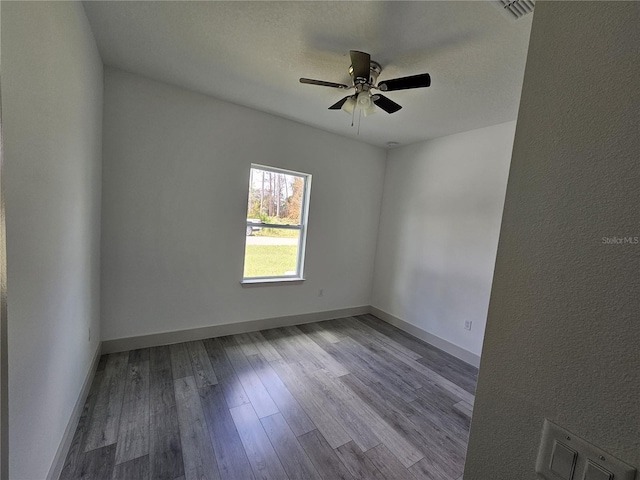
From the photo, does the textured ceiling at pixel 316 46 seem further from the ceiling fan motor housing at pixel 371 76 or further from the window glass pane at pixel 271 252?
the window glass pane at pixel 271 252

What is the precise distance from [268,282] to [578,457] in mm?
3101

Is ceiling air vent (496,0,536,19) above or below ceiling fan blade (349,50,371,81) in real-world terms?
above

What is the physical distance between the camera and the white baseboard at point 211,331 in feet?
8.62

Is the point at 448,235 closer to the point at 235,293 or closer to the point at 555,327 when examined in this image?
the point at 235,293

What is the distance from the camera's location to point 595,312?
445 millimetres

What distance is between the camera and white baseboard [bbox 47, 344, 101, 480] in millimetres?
1400

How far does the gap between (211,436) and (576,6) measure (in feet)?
8.00

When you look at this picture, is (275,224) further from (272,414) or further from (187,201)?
(272,414)

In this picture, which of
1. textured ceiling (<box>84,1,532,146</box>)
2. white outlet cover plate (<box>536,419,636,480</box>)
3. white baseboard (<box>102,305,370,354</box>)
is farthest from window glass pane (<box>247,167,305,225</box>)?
white outlet cover plate (<box>536,419,636,480</box>)

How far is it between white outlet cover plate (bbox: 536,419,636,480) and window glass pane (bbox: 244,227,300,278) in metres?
3.00

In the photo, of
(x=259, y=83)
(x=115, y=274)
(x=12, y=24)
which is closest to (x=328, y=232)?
(x=259, y=83)

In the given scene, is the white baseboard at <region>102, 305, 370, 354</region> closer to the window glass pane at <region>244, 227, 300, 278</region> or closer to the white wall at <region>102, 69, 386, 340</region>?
the white wall at <region>102, 69, 386, 340</region>

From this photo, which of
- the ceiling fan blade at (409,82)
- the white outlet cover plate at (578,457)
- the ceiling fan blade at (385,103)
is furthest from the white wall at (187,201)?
the white outlet cover plate at (578,457)

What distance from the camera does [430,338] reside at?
340cm
